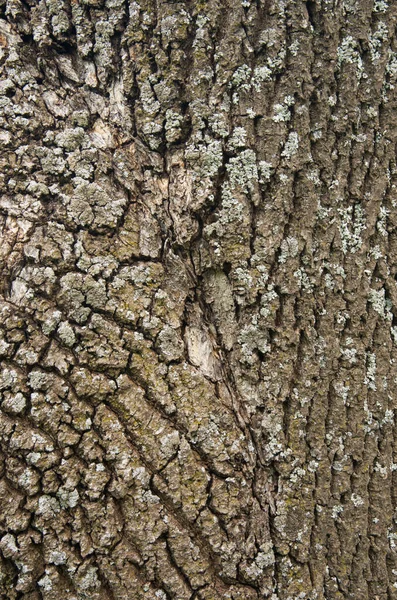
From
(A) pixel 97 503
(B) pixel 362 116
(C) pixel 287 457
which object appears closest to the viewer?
(A) pixel 97 503

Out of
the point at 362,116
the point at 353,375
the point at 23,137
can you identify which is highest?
the point at 362,116

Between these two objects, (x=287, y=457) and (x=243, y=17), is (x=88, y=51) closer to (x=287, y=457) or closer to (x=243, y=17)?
(x=243, y=17)

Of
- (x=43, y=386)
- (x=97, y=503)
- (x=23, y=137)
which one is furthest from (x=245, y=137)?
(x=97, y=503)

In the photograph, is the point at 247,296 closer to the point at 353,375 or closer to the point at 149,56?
the point at 353,375

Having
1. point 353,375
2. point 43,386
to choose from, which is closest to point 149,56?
point 43,386

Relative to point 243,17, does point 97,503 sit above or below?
below

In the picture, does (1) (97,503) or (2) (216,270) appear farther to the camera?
(2) (216,270)

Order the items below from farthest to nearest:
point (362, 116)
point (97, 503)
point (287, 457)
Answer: point (362, 116)
point (287, 457)
point (97, 503)
